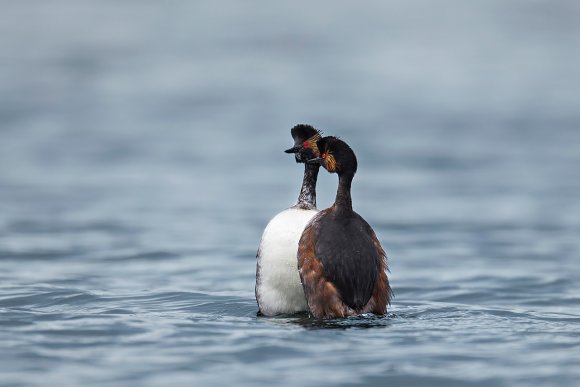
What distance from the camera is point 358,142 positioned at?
1243 inches

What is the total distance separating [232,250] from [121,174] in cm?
987

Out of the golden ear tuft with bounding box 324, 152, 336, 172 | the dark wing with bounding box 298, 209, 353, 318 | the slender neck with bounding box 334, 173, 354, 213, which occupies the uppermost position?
the golden ear tuft with bounding box 324, 152, 336, 172

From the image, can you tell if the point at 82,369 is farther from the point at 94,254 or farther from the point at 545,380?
the point at 94,254

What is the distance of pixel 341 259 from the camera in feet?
35.1

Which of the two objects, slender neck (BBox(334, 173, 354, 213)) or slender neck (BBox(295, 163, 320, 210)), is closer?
slender neck (BBox(334, 173, 354, 213))

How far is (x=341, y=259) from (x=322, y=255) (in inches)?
6.4

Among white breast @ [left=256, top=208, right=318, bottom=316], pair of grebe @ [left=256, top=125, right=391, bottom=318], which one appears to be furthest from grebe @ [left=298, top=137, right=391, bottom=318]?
white breast @ [left=256, top=208, right=318, bottom=316]

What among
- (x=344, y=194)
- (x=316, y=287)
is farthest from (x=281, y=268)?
(x=344, y=194)

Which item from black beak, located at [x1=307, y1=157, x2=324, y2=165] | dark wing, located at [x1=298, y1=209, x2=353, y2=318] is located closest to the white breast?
dark wing, located at [x1=298, y1=209, x2=353, y2=318]

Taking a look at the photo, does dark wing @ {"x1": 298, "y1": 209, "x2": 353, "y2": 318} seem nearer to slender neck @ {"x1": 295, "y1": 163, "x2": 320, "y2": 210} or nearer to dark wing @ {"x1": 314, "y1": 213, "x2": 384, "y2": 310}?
dark wing @ {"x1": 314, "y1": 213, "x2": 384, "y2": 310}

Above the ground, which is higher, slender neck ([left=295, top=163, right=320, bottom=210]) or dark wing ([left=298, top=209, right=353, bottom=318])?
slender neck ([left=295, top=163, right=320, bottom=210])

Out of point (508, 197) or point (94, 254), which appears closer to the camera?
point (94, 254)

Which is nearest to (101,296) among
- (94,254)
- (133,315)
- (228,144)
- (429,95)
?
(133,315)

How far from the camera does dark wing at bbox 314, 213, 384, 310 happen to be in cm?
1067
